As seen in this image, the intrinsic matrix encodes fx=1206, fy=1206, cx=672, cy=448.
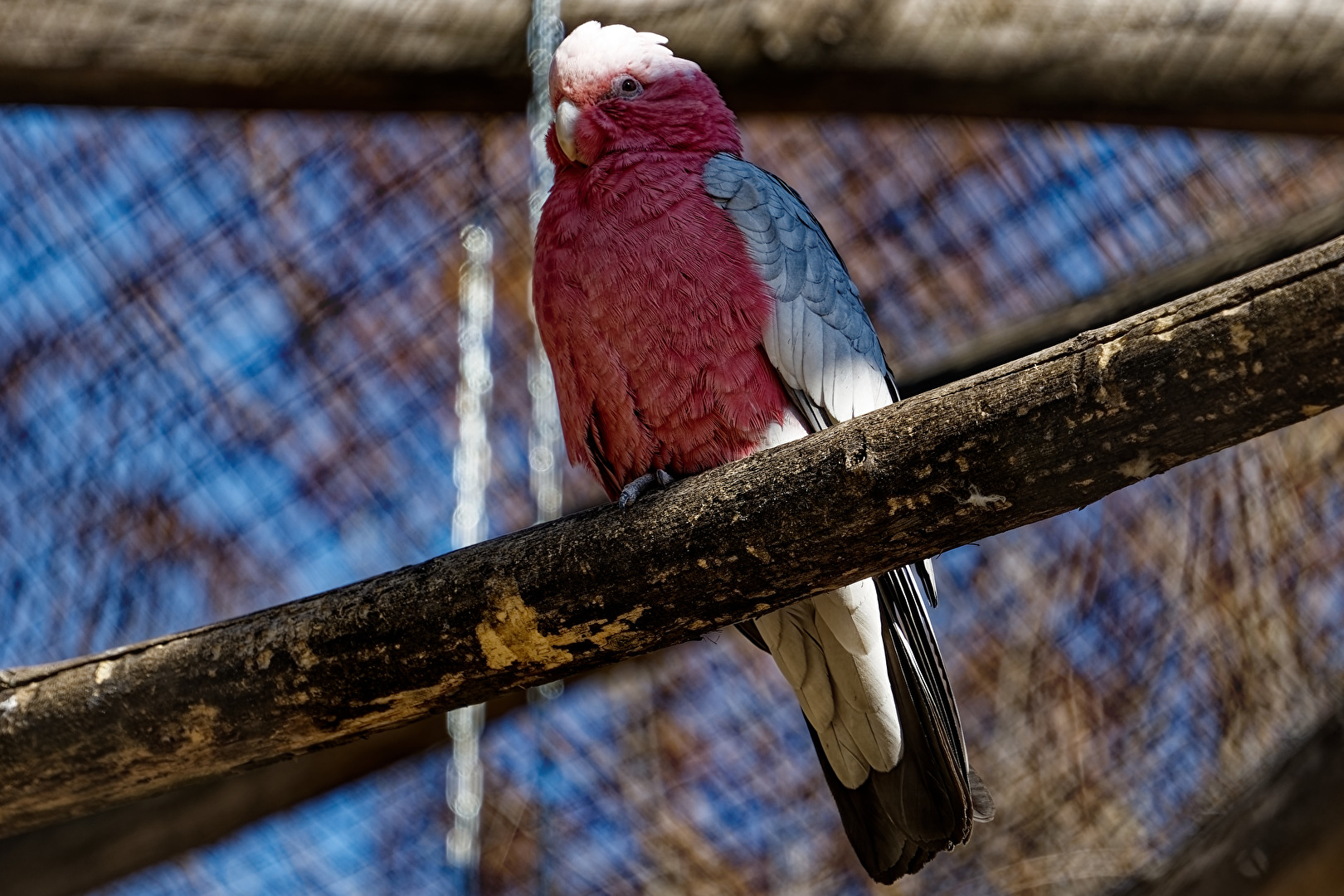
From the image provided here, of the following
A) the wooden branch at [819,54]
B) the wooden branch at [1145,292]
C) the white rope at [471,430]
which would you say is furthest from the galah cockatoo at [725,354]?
the white rope at [471,430]

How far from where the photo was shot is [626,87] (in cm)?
201

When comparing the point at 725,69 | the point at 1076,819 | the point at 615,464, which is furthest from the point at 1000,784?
the point at 725,69

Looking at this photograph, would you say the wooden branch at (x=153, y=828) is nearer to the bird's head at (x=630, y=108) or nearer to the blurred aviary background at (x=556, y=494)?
the blurred aviary background at (x=556, y=494)

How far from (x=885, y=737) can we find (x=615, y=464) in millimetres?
598

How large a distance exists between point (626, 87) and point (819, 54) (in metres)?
0.51

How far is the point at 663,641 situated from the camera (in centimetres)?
135

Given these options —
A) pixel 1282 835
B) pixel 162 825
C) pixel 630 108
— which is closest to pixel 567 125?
pixel 630 108

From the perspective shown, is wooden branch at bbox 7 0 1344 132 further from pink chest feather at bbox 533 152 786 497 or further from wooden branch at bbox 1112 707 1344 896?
wooden branch at bbox 1112 707 1344 896

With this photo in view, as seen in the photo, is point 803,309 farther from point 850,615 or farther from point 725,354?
point 850,615

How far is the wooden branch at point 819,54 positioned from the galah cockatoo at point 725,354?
0.92ft

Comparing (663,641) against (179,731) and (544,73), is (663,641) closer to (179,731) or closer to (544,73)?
(179,731)

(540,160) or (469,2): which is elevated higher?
(469,2)

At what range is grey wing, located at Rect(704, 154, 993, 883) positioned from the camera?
1.68 m

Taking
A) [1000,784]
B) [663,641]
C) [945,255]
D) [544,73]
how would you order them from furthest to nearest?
[1000,784] < [945,255] < [544,73] < [663,641]
